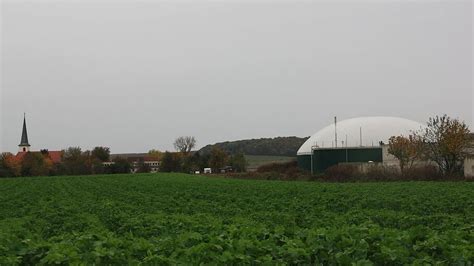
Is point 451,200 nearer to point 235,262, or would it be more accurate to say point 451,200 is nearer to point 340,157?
point 235,262

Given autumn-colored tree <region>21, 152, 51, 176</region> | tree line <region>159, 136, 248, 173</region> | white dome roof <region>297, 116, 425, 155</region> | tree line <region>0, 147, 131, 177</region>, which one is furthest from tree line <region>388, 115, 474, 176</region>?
autumn-colored tree <region>21, 152, 51, 176</region>

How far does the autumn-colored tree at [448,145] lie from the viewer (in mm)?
55156

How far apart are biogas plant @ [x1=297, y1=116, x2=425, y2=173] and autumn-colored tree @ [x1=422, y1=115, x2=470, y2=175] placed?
392 inches

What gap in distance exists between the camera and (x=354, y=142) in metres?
77.3

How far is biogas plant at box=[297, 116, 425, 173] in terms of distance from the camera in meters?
74.4

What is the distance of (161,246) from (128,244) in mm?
500

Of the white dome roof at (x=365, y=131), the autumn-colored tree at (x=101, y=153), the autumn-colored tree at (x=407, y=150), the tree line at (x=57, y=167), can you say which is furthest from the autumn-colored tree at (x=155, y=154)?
the autumn-colored tree at (x=407, y=150)

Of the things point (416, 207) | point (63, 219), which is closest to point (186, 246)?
point (63, 219)

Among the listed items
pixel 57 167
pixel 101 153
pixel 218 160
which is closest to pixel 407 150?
pixel 218 160

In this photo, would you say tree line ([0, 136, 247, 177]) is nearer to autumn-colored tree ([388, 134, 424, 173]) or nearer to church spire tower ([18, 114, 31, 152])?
church spire tower ([18, 114, 31, 152])

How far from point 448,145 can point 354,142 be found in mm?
22577

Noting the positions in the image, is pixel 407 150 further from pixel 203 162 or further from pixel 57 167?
pixel 57 167

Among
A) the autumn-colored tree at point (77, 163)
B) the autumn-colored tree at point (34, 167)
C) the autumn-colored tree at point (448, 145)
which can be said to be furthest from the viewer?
the autumn-colored tree at point (77, 163)

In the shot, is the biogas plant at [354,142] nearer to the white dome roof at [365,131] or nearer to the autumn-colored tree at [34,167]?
the white dome roof at [365,131]
